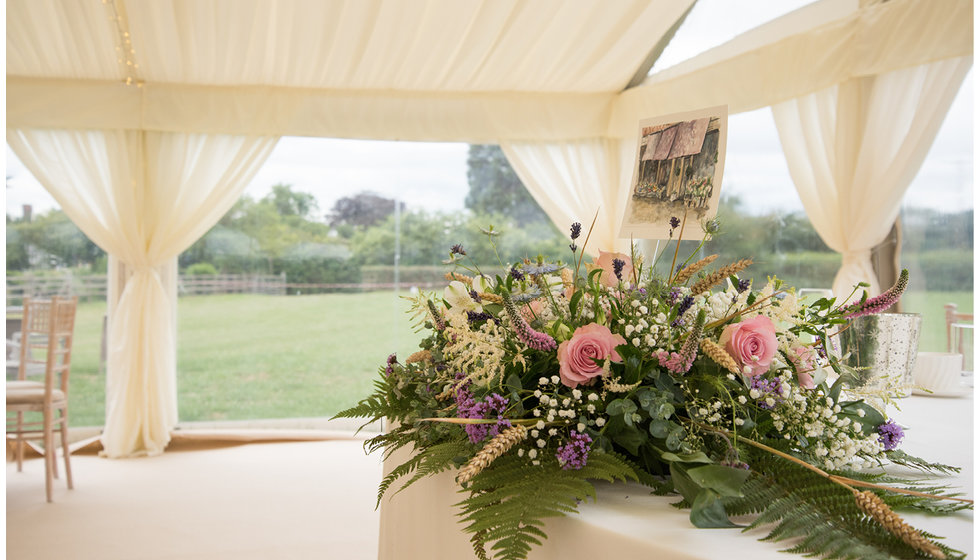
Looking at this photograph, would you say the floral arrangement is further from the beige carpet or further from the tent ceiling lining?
the tent ceiling lining

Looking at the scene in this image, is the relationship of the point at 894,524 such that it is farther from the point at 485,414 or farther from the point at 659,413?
the point at 485,414

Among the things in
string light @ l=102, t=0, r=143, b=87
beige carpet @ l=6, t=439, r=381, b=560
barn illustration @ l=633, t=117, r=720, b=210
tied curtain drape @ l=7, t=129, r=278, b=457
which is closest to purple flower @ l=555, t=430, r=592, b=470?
barn illustration @ l=633, t=117, r=720, b=210

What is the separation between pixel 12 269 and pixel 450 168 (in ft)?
11.1

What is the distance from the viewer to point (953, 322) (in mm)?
3713

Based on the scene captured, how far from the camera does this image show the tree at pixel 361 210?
633 centimetres

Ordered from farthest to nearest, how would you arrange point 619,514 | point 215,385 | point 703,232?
point 215,385
point 703,232
point 619,514

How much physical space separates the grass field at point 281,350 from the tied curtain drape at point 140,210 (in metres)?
0.26

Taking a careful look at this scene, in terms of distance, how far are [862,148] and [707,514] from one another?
3495 mm

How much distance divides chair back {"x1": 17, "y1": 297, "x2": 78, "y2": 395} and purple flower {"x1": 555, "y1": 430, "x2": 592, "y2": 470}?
441cm

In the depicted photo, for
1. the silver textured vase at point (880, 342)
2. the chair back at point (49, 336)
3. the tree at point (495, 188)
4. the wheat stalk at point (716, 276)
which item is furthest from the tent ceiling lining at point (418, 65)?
the wheat stalk at point (716, 276)

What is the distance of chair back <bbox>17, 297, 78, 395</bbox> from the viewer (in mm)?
4742

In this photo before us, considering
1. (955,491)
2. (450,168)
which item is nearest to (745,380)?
(955,491)

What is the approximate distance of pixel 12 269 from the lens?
5828 mm

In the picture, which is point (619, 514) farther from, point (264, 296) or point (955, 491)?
point (264, 296)
